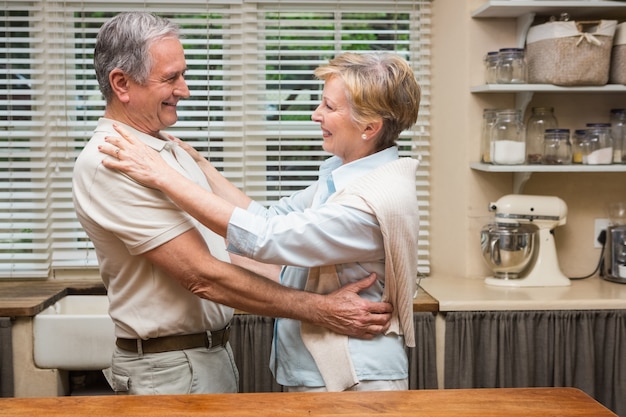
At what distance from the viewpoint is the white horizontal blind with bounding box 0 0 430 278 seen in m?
3.45

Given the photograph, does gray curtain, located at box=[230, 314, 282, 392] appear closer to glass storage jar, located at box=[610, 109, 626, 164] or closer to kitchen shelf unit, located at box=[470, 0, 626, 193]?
kitchen shelf unit, located at box=[470, 0, 626, 193]

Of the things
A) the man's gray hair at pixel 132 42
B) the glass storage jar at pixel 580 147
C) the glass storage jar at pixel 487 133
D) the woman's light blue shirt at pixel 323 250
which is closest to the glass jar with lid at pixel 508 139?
the glass storage jar at pixel 487 133

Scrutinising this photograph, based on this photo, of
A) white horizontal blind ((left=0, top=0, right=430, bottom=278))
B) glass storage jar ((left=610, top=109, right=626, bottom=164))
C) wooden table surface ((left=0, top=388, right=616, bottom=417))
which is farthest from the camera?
white horizontal blind ((left=0, top=0, right=430, bottom=278))

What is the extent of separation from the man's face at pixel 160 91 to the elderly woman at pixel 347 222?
0.39 ft

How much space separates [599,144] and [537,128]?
0.25 metres

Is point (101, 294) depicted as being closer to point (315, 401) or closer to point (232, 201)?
point (232, 201)

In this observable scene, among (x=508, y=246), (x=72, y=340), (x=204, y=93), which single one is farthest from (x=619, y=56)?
(x=72, y=340)

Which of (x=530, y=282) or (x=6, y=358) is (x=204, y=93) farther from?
(x=530, y=282)

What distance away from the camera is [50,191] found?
349 centimetres

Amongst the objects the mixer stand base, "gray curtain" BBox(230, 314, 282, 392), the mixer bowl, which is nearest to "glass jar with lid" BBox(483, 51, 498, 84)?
the mixer bowl

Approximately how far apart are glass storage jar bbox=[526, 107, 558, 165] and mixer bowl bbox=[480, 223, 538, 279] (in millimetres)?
298

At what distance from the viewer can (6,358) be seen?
2896mm

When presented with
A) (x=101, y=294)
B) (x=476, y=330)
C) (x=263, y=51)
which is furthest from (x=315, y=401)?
(x=263, y=51)

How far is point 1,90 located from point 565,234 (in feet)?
8.02
